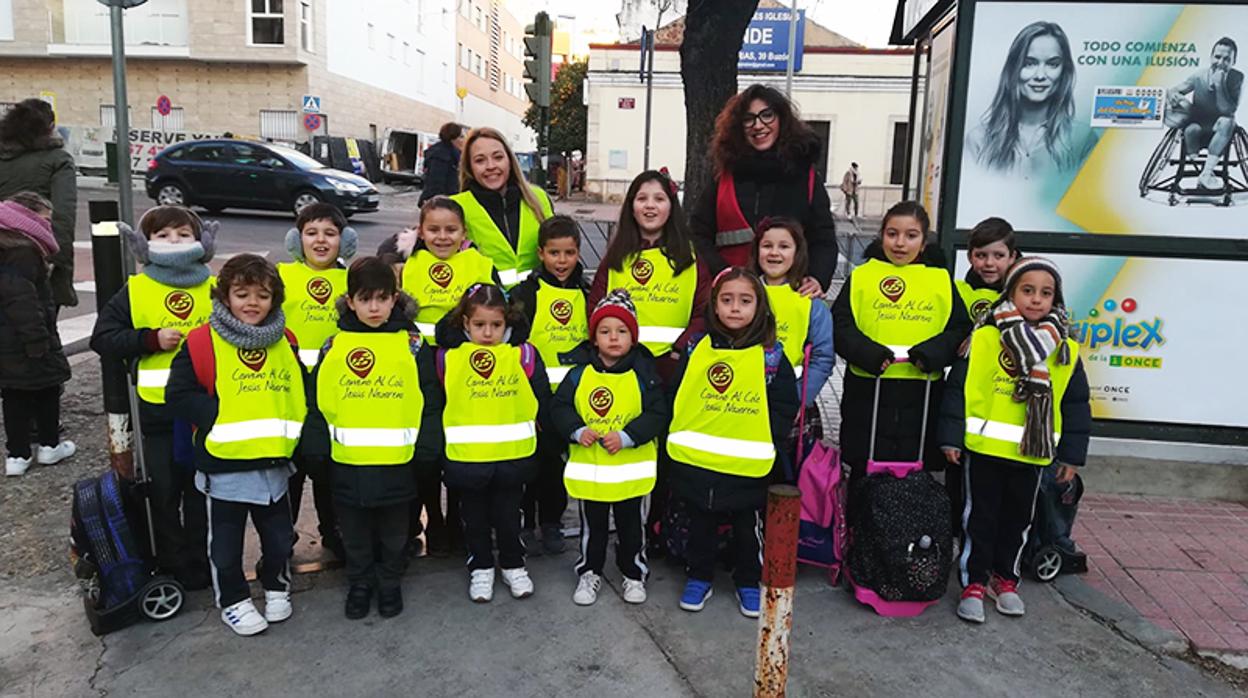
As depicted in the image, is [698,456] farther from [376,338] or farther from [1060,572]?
[1060,572]

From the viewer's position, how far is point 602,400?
145 inches

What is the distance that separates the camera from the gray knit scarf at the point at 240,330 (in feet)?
11.0

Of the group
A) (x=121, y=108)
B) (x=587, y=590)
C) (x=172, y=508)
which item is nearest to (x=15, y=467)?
(x=172, y=508)

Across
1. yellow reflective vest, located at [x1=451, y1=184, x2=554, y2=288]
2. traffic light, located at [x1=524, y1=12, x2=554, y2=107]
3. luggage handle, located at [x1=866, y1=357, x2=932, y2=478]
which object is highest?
traffic light, located at [x1=524, y1=12, x2=554, y2=107]

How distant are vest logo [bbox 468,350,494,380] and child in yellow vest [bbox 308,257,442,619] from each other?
164 millimetres

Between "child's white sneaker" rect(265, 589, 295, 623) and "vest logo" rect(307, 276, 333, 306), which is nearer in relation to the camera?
"child's white sneaker" rect(265, 589, 295, 623)

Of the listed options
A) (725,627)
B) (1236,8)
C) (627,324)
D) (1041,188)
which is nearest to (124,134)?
(627,324)

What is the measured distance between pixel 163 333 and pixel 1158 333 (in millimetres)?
4886

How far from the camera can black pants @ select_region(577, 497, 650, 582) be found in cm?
382

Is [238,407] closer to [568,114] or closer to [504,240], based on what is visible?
[504,240]

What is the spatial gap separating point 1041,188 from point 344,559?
402 centimetres

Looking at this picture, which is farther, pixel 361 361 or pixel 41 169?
pixel 41 169

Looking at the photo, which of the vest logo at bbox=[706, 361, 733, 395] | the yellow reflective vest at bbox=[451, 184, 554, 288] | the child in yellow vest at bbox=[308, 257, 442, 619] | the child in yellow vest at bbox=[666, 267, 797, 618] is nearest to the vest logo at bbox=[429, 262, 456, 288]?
the yellow reflective vest at bbox=[451, 184, 554, 288]

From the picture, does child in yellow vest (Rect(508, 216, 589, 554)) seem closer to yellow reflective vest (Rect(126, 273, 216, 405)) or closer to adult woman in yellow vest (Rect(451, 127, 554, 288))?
adult woman in yellow vest (Rect(451, 127, 554, 288))
